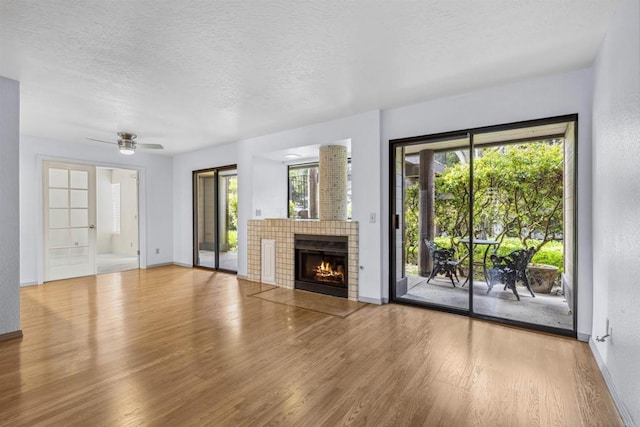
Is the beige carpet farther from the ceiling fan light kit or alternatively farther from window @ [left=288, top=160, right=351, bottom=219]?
the ceiling fan light kit

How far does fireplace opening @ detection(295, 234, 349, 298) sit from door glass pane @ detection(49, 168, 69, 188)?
4.32m

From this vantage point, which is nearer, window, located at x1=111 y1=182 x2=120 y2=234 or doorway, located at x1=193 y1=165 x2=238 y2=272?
doorway, located at x1=193 y1=165 x2=238 y2=272

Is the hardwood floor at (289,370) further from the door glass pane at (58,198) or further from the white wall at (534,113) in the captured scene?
the door glass pane at (58,198)

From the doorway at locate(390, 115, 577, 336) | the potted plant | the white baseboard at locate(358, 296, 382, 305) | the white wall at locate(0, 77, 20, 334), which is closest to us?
the white wall at locate(0, 77, 20, 334)

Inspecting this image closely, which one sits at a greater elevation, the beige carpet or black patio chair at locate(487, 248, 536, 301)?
black patio chair at locate(487, 248, 536, 301)

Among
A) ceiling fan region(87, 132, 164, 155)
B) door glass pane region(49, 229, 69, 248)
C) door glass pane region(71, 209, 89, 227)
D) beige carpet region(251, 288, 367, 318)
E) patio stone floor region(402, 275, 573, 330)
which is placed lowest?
beige carpet region(251, 288, 367, 318)

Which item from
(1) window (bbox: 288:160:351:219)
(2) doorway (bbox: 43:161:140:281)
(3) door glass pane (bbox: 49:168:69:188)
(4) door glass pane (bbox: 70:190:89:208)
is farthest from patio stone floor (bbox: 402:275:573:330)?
(3) door glass pane (bbox: 49:168:69:188)

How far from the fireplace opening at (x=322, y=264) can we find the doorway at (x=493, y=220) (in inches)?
30.1

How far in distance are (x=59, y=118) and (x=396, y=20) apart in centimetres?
451

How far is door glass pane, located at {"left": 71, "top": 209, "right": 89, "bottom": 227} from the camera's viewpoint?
569 cm

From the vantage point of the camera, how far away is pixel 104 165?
19.9 ft

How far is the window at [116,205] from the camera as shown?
8.95 metres

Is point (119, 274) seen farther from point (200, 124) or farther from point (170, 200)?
point (200, 124)

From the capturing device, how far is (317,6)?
196cm
